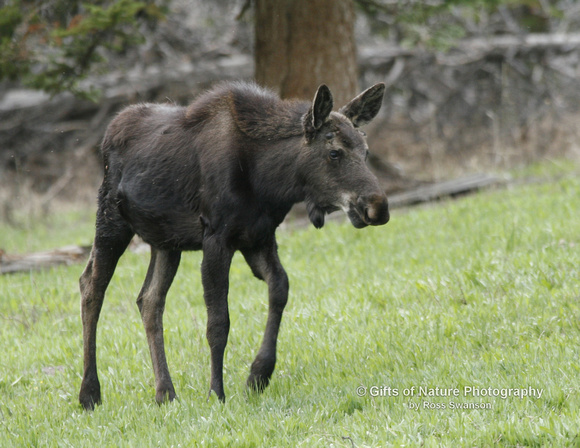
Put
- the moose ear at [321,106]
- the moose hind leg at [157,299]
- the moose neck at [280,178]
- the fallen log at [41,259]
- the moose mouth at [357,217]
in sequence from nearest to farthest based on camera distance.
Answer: the moose mouth at [357,217] < the moose ear at [321,106] < the moose neck at [280,178] < the moose hind leg at [157,299] < the fallen log at [41,259]

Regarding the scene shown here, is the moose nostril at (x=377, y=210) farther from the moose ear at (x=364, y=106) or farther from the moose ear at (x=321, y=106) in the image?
the moose ear at (x=364, y=106)

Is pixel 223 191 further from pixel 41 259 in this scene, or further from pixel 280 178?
pixel 41 259

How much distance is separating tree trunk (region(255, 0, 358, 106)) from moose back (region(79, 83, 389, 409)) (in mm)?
5142

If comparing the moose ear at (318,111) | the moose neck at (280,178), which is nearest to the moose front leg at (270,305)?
the moose neck at (280,178)

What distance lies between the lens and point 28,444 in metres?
5.14

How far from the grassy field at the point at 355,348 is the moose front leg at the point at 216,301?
22cm

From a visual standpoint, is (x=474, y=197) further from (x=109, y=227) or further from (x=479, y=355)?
(x=109, y=227)

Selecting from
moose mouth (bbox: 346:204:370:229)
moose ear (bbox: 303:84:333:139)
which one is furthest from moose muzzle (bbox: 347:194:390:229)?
moose ear (bbox: 303:84:333:139)

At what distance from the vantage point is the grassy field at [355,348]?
15.9 ft

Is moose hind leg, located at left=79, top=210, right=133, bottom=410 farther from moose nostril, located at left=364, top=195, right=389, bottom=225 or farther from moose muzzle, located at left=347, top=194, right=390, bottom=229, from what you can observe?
moose nostril, located at left=364, top=195, right=389, bottom=225

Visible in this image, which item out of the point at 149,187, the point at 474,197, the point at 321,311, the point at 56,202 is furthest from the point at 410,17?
the point at 56,202

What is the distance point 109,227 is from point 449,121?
45.3ft

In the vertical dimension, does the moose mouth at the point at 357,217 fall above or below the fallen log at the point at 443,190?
above

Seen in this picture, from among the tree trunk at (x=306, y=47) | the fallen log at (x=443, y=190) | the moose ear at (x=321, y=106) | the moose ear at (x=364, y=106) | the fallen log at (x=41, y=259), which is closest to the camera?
the moose ear at (x=321, y=106)
